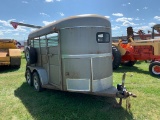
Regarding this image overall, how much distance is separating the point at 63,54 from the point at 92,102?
64.4 inches

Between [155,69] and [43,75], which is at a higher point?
[43,75]

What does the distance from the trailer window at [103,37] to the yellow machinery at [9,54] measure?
7.68m

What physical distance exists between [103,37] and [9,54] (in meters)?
7.87

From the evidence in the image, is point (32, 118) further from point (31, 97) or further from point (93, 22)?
point (93, 22)

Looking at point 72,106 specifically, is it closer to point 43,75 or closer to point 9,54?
point 43,75

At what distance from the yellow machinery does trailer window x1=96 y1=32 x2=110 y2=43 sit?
302 inches

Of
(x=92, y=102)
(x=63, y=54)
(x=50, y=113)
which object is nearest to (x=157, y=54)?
(x=92, y=102)

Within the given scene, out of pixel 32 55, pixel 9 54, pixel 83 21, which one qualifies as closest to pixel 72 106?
pixel 83 21

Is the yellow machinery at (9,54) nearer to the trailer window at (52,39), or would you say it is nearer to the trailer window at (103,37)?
the trailer window at (52,39)

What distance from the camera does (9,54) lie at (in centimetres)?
1180

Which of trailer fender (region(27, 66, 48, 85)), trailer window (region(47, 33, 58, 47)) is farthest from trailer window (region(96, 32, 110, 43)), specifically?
trailer fender (region(27, 66, 48, 85))

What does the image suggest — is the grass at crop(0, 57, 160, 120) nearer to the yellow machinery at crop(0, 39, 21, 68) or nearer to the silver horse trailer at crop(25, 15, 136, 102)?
the silver horse trailer at crop(25, 15, 136, 102)

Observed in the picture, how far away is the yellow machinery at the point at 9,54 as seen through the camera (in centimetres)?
1156

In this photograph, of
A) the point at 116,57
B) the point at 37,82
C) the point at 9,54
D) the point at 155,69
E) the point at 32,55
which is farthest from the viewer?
the point at 9,54
